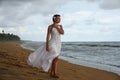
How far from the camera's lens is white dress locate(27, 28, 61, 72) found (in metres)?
7.09

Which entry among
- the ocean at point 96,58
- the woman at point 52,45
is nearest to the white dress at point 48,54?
the woman at point 52,45

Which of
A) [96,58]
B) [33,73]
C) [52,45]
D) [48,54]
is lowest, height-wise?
[96,58]

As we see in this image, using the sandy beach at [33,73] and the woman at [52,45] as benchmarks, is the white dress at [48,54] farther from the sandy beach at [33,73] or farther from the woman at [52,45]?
the sandy beach at [33,73]

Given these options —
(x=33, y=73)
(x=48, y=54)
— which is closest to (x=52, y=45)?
(x=48, y=54)

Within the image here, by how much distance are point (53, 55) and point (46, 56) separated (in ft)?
0.76

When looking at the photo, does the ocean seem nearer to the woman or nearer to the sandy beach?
the sandy beach

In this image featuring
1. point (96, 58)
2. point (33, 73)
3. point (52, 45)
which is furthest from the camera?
point (96, 58)

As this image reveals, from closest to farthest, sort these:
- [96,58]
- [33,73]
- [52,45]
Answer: [52,45] → [33,73] → [96,58]

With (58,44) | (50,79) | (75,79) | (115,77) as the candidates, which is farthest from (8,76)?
(115,77)

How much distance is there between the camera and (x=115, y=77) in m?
9.87

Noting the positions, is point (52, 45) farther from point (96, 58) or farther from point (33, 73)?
point (96, 58)

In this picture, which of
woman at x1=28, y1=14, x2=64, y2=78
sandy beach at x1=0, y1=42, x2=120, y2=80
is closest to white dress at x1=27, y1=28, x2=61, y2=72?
woman at x1=28, y1=14, x2=64, y2=78

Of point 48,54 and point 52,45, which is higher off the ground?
point 52,45

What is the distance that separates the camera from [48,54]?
7141 millimetres
